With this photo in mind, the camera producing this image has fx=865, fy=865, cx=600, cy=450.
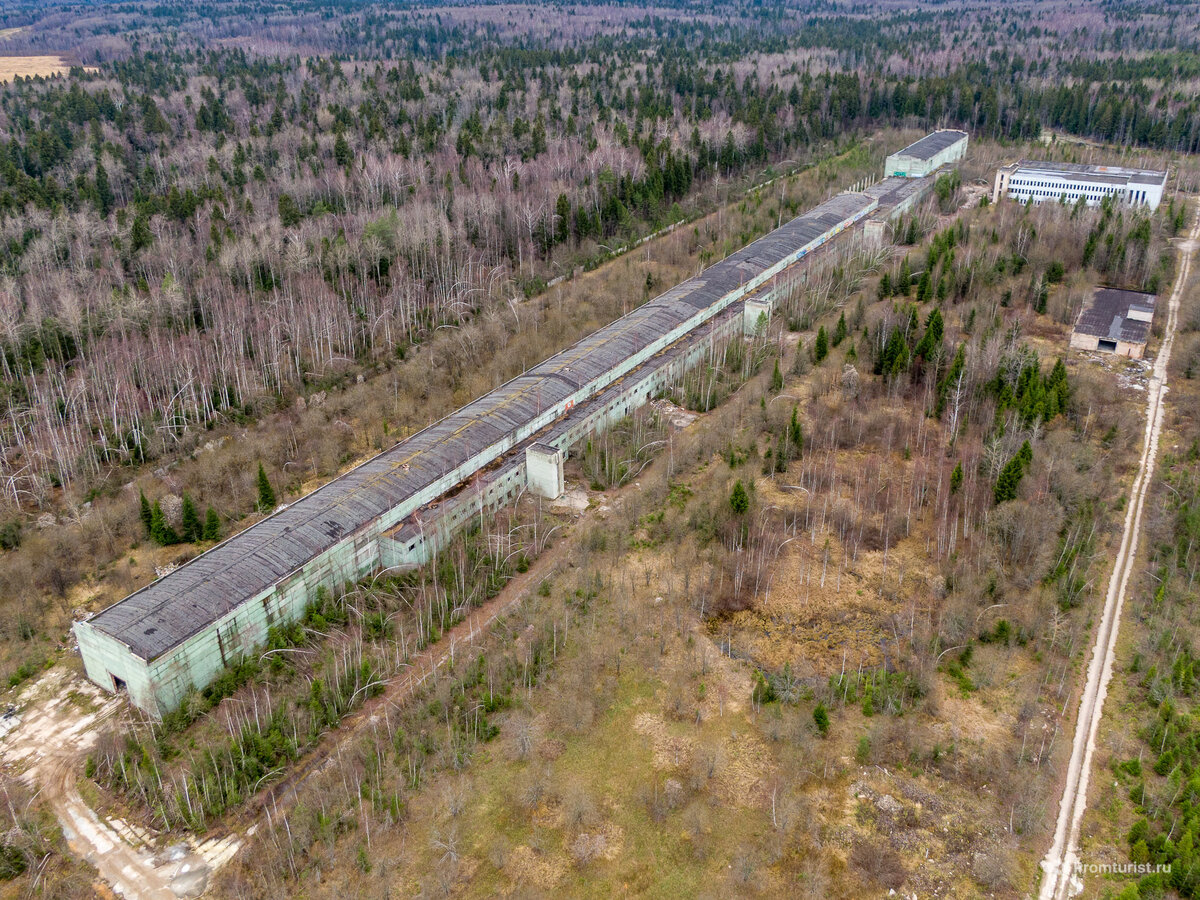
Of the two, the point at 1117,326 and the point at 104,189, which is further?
the point at 104,189

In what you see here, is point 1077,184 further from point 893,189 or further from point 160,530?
point 160,530

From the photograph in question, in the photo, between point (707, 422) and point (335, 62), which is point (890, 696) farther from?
point (335, 62)

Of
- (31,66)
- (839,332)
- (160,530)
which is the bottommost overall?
(160,530)

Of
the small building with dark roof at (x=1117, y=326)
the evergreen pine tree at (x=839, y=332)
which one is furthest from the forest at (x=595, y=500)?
the small building with dark roof at (x=1117, y=326)

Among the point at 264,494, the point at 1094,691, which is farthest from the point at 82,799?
the point at 1094,691

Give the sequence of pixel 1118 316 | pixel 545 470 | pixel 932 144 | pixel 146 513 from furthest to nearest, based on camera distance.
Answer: pixel 932 144, pixel 1118 316, pixel 545 470, pixel 146 513

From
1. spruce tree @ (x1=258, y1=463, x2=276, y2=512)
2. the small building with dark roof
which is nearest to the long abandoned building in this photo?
spruce tree @ (x1=258, y1=463, x2=276, y2=512)

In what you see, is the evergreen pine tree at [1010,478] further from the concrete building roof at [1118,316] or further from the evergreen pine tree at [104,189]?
the evergreen pine tree at [104,189]

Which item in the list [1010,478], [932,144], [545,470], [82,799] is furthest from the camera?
[932,144]
